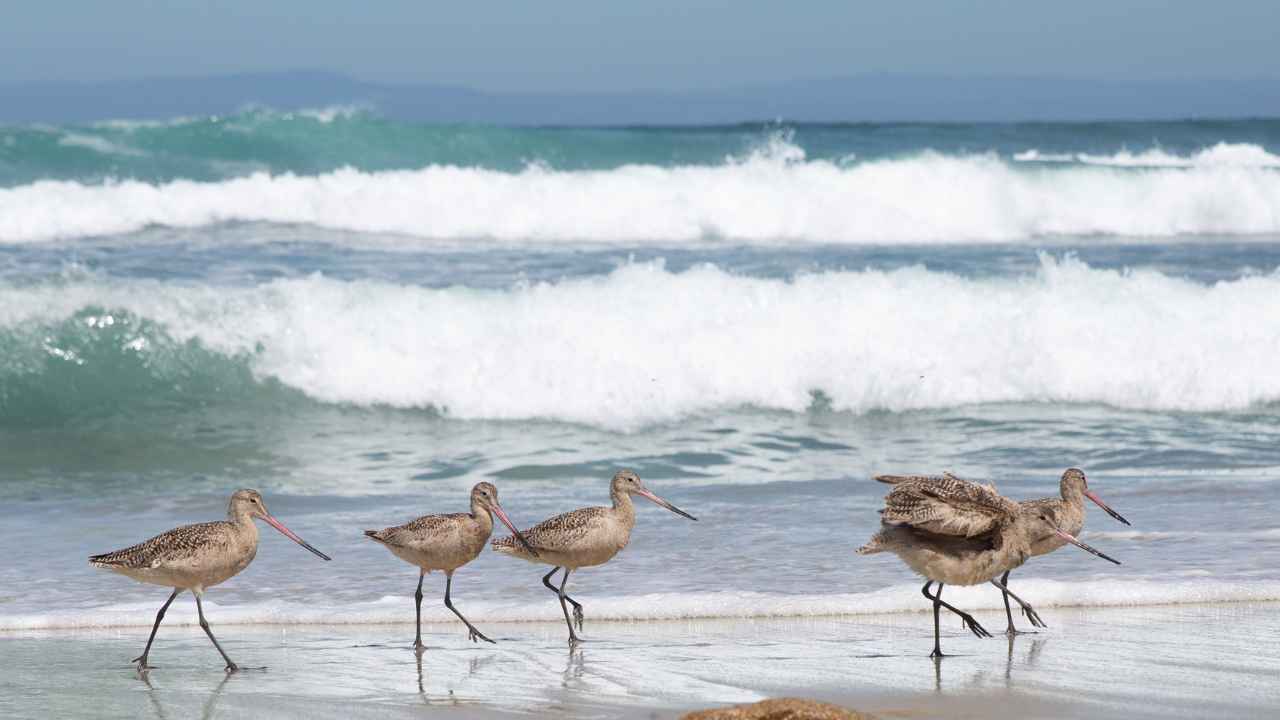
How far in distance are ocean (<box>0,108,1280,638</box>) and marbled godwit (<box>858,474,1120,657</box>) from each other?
0.94 m

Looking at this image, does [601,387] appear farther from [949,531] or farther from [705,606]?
[949,531]

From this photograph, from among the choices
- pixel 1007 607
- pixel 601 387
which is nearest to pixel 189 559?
pixel 1007 607

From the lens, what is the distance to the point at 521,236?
24.0 meters

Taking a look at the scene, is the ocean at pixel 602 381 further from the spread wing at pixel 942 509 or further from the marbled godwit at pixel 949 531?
the spread wing at pixel 942 509

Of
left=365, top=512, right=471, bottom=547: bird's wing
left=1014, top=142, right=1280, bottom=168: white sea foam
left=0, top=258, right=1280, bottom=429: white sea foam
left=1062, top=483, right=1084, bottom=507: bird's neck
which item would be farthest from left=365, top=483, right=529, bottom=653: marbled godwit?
left=1014, top=142, right=1280, bottom=168: white sea foam

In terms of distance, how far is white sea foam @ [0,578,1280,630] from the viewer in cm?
714

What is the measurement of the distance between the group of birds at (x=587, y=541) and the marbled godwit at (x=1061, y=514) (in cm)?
1

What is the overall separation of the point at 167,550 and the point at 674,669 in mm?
1923

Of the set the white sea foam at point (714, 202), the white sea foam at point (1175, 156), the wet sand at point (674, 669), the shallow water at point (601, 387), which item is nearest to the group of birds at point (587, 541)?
the wet sand at point (674, 669)

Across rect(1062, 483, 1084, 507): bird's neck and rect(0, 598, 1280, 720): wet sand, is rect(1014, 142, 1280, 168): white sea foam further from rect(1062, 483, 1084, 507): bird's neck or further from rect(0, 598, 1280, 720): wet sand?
rect(0, 598, 1280, 720): wet sand

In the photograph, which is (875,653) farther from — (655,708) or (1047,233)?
(1047,233)

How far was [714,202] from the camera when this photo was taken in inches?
995

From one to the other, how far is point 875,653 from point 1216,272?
1494 cm

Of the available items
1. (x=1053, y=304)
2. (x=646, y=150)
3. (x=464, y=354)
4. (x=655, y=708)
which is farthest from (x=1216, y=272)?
(x=655, y=708)
